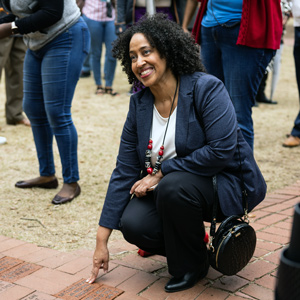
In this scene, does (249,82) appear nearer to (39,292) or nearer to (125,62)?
(125,62)

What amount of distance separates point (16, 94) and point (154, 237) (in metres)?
4.20

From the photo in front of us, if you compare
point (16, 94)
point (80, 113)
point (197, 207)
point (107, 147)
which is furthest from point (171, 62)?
point (80, 113)

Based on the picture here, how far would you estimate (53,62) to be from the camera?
147 inches

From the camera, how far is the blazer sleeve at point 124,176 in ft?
9.02

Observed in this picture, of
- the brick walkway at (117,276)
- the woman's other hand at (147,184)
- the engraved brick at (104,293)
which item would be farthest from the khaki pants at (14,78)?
the engraved brick at (104,293)

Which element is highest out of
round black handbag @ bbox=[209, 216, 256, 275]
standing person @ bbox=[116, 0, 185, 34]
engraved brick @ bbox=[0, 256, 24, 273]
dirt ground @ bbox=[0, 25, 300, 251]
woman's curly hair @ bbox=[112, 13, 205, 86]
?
woman's curly hair @ bbox=[112, 13, 205, 86]

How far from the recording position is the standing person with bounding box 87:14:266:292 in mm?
2545

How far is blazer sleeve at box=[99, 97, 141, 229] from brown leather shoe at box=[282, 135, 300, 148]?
3.20 meters

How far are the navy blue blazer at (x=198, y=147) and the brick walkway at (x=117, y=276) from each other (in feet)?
1.02

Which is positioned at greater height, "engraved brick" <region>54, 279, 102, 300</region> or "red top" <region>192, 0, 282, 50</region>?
"red top" <region>192, 0, 282, 50</region>

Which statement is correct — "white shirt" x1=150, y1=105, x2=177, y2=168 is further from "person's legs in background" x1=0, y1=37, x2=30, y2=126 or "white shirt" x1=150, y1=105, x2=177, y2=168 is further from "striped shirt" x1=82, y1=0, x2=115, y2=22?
"striped shirt" x1=82, y1=0, x2=115, y2=22

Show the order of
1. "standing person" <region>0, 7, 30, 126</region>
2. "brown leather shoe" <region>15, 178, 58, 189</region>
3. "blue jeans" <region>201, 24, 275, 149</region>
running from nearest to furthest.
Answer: "blue jeans" <region>201, 24, 275, 149</region> → "brown leather shoe" <region>15, 178, 58, 189</region> → "standing person" <region>0, 7, 30, 126</region>

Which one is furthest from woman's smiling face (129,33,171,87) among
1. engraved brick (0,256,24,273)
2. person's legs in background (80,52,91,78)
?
person's legs in background (80,52,91,78)

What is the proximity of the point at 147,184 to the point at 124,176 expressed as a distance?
6.7 inches
